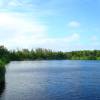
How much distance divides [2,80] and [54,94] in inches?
717

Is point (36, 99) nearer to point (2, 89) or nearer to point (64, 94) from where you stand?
point (64, 94)

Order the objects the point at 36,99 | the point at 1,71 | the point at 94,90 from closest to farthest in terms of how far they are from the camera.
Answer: the point at 36,99
the point at 94,90
the point at 1,71

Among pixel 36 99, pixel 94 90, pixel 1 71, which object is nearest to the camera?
pixel 36 99

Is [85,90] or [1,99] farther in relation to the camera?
[85,90]

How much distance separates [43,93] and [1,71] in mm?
16139

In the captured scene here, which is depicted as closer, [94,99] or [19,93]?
[94,99]

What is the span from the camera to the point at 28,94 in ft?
170

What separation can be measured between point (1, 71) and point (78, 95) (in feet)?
71.7

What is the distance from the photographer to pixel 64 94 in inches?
2045

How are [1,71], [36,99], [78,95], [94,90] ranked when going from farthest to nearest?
[1,71] < [94,90] < [78,95] < [36,99]

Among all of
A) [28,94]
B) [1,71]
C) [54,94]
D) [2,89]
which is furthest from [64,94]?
A: [1,71]

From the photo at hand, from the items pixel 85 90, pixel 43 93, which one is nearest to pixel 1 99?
pixel 43 93

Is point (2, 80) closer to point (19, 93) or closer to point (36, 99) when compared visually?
point (19, 93)

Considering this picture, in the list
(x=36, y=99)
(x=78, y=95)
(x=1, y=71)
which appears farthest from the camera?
(x=1, y=71)
